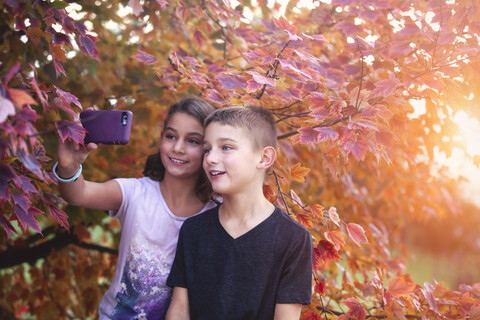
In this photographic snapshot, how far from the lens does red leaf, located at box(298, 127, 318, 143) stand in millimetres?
1790

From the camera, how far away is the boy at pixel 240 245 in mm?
1688

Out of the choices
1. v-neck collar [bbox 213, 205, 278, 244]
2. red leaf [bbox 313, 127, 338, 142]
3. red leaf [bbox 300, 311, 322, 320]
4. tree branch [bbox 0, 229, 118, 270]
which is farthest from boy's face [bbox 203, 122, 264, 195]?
tree branch [bbox 0, 229, 118, 270]

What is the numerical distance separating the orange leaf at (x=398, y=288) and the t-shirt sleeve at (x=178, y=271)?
875 mm

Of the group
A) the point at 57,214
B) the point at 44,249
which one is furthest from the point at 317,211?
the point at 44,249

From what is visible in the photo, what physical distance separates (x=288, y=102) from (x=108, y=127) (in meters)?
0.86

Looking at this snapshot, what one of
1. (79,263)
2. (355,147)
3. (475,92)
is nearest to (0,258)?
(79,263)

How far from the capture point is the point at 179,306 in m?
1.81

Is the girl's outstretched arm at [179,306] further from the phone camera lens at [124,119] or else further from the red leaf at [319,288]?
the phone camera lens at [124,119]

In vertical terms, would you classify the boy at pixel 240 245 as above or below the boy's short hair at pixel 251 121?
below

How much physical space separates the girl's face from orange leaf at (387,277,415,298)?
1.01 metres

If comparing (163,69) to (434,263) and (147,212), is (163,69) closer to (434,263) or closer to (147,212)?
(147,212)

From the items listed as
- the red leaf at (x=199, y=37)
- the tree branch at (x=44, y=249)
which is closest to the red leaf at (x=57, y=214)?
the tree branch at (x=44, y=249)

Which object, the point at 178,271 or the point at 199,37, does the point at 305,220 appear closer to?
the point at 178,271

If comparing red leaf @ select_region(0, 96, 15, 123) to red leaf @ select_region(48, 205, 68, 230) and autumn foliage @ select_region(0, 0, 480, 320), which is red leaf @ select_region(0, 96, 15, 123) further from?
red leaf @ select_region(48, 205, 68, 230)
